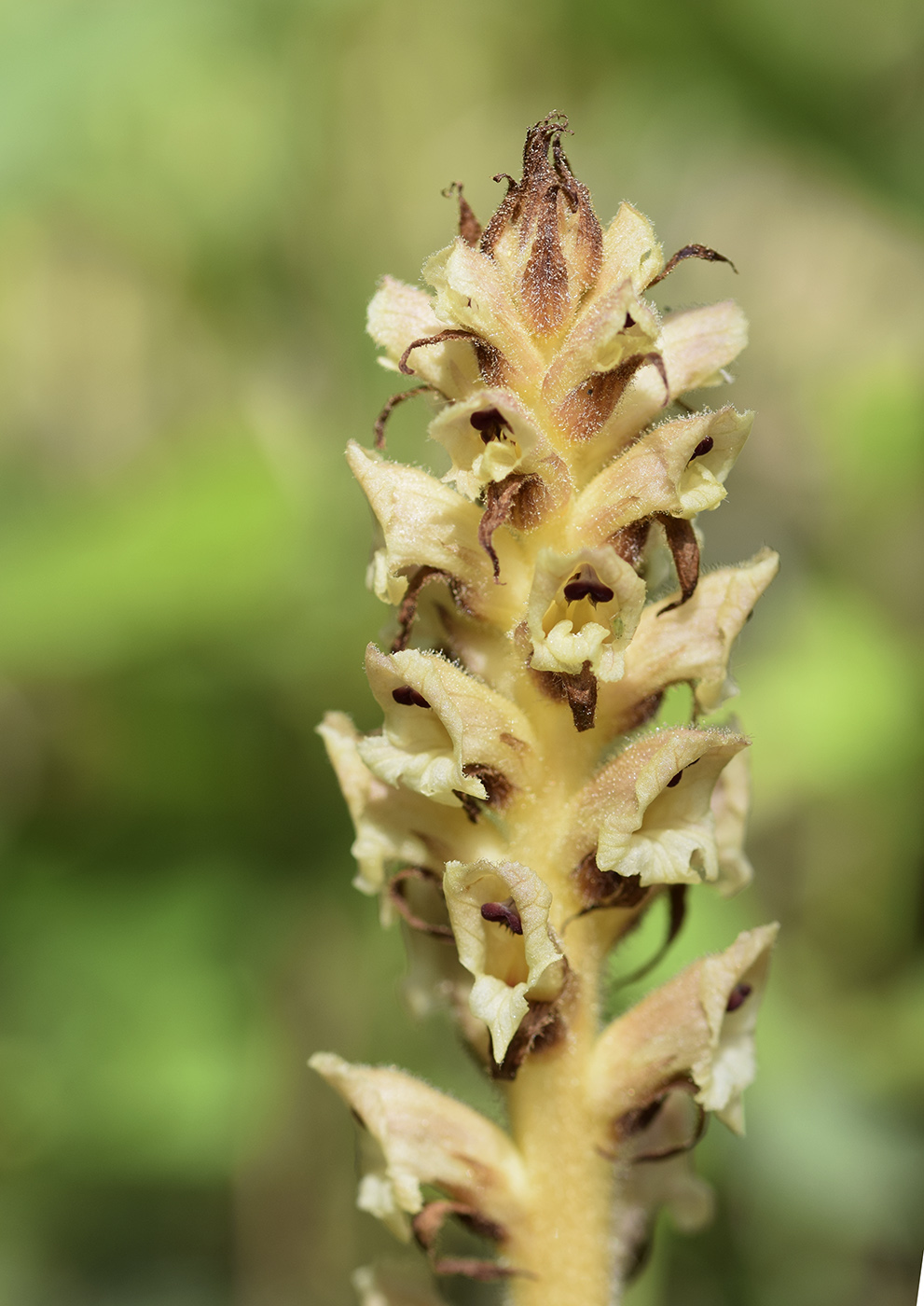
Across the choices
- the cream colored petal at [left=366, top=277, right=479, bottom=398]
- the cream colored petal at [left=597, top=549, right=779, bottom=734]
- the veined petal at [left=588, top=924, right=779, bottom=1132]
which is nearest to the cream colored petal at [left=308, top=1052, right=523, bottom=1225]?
the veined petal at [left=588, top=924, right=779, bottom=1132]

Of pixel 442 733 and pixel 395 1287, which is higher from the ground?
pixel 442 733

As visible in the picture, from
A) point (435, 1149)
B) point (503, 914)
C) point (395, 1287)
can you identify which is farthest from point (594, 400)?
point (395, 1287)

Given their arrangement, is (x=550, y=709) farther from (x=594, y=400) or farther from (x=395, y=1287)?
(x=395, y=1287)

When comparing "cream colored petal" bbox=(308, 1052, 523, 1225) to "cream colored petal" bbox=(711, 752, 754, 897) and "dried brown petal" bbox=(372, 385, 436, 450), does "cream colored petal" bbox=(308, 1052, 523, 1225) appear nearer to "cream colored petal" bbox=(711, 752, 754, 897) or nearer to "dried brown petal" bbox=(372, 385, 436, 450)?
"cream colored petal" bbox=(711, 752, 754, 897)

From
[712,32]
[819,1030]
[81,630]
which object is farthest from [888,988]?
[712,32]

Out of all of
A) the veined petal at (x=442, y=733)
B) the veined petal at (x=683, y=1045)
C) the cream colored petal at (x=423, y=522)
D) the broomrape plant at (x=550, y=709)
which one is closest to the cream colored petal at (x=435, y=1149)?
the broomrape plant at (x=550, y=709)

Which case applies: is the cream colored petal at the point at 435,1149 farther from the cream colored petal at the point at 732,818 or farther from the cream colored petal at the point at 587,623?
the cream colored petal at the point at 587,623

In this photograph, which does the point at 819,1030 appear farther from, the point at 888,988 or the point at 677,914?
the point at 677,914
